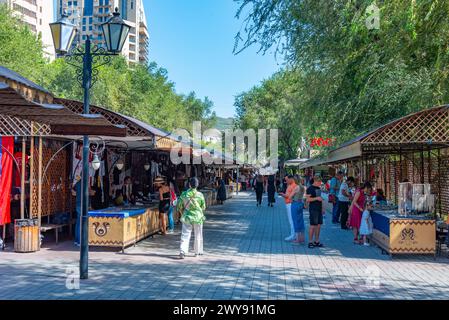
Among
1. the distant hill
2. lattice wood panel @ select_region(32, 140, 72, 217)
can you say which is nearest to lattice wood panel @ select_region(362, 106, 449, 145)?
lattice wood panel @ select_region(32, 140, 72, 217)

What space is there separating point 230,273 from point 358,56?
28.0 ft

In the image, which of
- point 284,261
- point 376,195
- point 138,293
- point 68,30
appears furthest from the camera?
point 376,195

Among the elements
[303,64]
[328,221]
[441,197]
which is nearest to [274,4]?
[303,64]

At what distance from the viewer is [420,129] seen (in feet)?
36.0

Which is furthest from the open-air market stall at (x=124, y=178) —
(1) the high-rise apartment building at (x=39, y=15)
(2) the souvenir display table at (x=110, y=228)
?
(1) the high-rise apartment building at (x=39, y=15)

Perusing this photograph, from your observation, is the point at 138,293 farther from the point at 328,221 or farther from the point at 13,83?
the point at 328,221

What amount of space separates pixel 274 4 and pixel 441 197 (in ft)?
25.3

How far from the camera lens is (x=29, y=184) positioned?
12.5 meters

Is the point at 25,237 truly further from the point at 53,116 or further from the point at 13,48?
the point at 13,48

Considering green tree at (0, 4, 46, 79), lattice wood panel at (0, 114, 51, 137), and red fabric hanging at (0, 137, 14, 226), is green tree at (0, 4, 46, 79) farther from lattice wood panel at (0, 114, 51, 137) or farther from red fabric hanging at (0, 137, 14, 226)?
lattice wood panel at (0, 114, 51, 137)

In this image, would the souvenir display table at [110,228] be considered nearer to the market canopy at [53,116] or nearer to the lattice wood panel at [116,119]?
the lattice wood panel at [116,119]

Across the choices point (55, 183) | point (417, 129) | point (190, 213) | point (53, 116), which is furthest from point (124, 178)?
point (53, 116)

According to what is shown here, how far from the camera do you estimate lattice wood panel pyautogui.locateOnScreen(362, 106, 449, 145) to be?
10922 millimetres

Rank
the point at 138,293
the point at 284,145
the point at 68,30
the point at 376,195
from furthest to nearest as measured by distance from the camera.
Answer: the point at 284,145 < the point at 376,195 < the point at 68,30 < the point at 138,293
